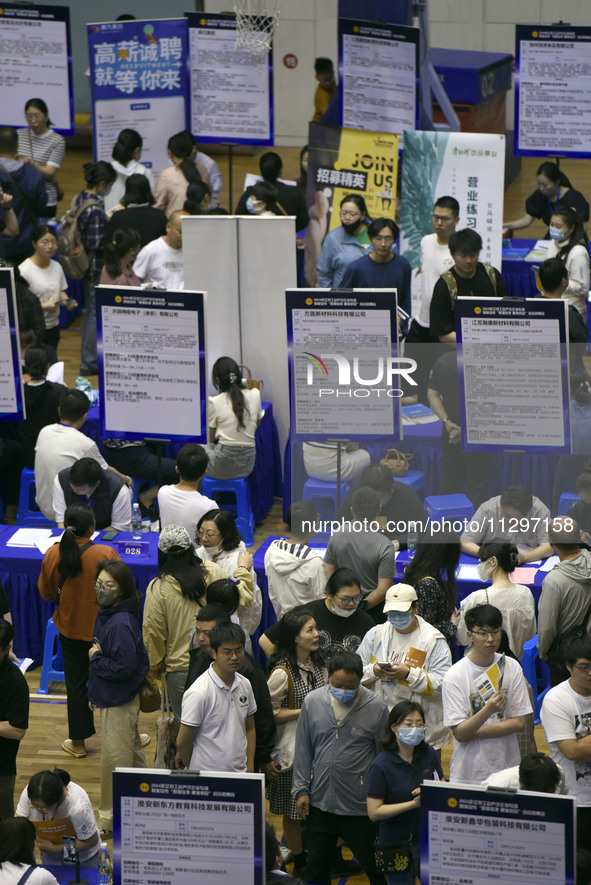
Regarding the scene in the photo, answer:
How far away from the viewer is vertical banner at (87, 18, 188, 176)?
1150 cm

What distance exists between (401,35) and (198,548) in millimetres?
5928

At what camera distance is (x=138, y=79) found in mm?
11578

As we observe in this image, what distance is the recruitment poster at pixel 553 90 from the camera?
35.9ft

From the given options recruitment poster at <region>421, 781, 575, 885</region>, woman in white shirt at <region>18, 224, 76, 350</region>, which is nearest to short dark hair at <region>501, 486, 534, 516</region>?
recruitment poster at <region>421, 781, 575, 885</region>

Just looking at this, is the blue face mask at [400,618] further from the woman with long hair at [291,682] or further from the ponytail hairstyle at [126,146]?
the ponytail hairstyle at [126,146]

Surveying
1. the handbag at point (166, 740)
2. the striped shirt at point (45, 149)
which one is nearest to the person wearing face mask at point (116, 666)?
the handbag at point (166, 740)

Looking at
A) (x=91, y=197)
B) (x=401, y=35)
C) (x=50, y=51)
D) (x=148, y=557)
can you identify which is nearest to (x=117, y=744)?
(x=148, y=557)

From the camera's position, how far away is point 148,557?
6.80 m

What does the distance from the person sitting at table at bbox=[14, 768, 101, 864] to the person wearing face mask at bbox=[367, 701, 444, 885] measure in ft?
3.49

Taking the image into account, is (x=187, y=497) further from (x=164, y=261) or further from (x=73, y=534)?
(x=164, y=261)

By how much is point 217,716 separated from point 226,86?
773cm

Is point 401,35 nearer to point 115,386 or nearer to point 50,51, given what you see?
point 50,51

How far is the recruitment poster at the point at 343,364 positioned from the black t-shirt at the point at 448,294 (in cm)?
84

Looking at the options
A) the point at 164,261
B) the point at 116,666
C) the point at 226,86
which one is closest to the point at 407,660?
the point at 116,666
